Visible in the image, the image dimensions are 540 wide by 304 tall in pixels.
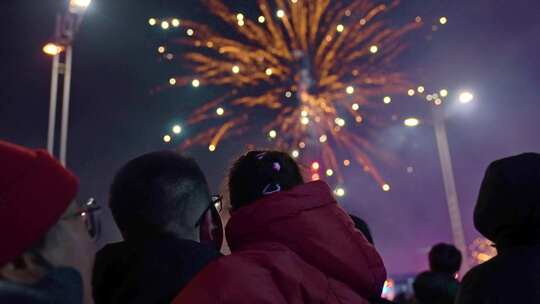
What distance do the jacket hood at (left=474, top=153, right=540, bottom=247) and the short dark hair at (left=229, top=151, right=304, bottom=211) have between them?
4.12 feet

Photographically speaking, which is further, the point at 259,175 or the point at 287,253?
the point at 259,175

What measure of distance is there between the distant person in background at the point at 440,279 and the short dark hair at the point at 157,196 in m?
3.30

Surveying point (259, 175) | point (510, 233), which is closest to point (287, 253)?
point (259, 175)

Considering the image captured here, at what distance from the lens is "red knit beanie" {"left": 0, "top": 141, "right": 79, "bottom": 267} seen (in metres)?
1.61

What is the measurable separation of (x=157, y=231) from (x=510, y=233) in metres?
1.95

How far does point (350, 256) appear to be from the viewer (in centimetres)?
233

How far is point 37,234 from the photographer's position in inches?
65.6

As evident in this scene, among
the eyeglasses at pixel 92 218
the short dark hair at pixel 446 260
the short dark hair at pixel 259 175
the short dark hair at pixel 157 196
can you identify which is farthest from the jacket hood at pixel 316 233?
the short dark hair at pixel 446 260

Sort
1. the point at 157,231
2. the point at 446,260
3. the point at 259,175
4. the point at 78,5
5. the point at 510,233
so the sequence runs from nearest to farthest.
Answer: the point at 157,231
the point at 259,175
the point at 510,233
the point at 446,260
the point at 78,5

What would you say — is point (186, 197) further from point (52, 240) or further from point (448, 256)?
point (448, 256)

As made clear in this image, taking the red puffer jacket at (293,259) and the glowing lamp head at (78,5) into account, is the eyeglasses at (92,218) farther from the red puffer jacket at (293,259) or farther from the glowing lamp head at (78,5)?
the glowing lamp head at (78,5)

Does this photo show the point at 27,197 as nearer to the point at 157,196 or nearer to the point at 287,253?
the point at 157,196

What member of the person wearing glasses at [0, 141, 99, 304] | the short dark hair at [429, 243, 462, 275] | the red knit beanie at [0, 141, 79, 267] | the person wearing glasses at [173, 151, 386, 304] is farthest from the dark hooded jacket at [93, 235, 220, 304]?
the short dark hair at [429, 243, 462, 275]

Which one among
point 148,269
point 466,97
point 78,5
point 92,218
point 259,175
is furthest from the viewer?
point 466,97
